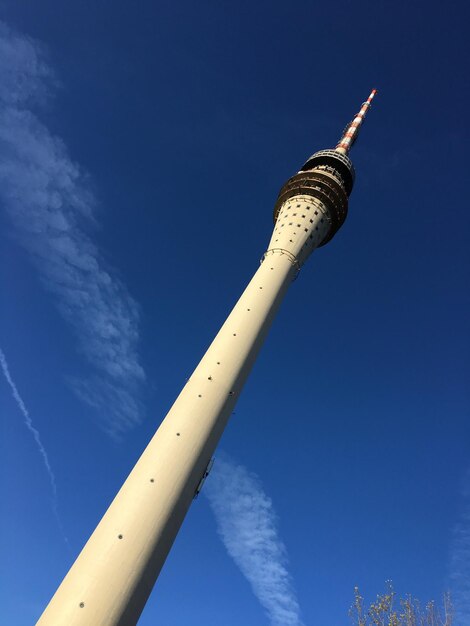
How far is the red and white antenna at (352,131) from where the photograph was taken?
47.5 m

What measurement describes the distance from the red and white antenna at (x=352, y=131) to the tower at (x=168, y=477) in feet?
67.2

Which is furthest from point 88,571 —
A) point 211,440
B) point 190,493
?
point 211,440

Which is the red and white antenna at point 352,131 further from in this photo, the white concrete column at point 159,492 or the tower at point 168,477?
the white concrete column at point 159,492

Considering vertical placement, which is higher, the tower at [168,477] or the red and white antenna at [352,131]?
the red and white antenna at [352,131]

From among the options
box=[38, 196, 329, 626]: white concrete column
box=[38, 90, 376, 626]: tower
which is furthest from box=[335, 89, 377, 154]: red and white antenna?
box=[38, 196, 329, 626]: white concrete column

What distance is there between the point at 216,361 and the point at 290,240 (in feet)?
42.5

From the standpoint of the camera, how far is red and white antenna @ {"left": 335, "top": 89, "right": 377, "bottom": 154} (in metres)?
47.5

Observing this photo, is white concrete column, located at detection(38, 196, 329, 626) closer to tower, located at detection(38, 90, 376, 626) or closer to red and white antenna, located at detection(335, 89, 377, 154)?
tower, located at detection(38, 90, 376, 626)

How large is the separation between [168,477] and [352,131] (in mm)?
45902

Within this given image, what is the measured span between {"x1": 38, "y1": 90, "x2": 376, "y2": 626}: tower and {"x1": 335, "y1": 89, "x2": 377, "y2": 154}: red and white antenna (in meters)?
20.5

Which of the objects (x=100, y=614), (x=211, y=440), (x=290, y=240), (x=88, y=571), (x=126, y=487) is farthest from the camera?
(x=290, y=240)

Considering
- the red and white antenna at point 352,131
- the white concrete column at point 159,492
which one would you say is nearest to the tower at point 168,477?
the white concrete column at point 159,492

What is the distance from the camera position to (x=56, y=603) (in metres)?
12.9

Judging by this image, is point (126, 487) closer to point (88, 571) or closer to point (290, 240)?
point (88, 571)
